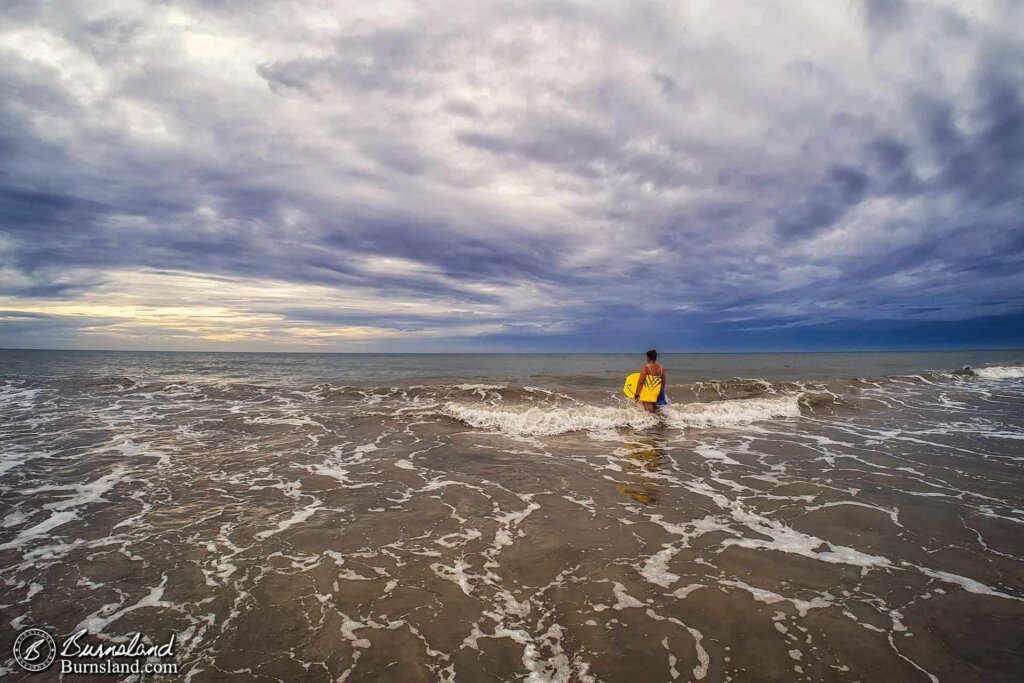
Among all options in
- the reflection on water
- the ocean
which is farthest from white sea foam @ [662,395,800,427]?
the reflection on water

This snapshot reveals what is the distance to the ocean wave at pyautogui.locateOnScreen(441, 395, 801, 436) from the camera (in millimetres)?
15291

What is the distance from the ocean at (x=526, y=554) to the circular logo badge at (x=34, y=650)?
0.27 ft

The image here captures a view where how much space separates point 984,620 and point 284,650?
6.83m

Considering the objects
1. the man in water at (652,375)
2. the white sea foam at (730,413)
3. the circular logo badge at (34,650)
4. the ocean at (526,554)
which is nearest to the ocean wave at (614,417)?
the white sea foam at (730,413)

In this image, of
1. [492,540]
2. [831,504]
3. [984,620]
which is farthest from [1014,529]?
[492,540]

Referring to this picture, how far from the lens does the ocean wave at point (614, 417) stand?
1529 cm

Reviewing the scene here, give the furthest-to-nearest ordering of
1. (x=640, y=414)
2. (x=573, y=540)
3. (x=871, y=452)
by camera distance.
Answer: (x=640, y=414)
(x=871, y=452)
(x=573, y=540)

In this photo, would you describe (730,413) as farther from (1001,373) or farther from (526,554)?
(1001,373)

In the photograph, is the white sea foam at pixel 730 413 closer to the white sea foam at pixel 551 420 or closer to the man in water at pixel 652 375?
the man in water at pixel 652 375

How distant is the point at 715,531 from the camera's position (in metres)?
6.67

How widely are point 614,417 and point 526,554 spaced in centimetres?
1113

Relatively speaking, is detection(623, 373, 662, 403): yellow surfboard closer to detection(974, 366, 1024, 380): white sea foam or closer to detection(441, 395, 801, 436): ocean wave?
detection(441, 395, 801, 436): ocean wave

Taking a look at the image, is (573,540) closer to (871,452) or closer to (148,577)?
(148,577)

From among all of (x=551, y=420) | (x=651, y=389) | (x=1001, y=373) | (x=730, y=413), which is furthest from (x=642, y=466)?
(x=1001, y=373)
